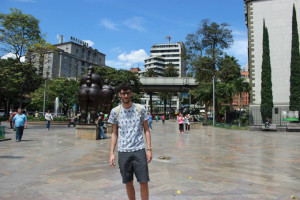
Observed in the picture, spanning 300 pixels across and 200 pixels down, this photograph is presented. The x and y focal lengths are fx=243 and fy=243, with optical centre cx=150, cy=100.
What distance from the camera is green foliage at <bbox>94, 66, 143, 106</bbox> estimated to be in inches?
1779

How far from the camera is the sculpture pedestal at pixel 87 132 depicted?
13.2 m

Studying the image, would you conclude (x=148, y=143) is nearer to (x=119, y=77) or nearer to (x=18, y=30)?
(x=18, y=30)

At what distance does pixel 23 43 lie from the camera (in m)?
20.5

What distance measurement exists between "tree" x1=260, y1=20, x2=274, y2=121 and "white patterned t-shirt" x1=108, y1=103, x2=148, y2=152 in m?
25.0

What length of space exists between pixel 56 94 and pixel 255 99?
35.0 meters

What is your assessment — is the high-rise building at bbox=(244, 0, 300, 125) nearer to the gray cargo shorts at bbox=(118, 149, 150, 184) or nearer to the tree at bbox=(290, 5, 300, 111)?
the tree at bbox=(290, 5, 300, 111)

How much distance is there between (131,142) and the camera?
3.24 meters

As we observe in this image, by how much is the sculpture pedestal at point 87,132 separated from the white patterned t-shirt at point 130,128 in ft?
33.6

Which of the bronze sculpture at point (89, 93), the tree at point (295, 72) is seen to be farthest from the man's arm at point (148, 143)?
the tree at point (295, 72)

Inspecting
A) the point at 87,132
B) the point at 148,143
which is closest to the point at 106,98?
the point at 87,132

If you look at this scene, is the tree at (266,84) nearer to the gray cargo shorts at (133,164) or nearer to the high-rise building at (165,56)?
the gray cargo shorts at (133,164)

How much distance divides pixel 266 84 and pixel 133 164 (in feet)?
84.9

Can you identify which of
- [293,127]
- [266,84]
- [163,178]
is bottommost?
[163,178]

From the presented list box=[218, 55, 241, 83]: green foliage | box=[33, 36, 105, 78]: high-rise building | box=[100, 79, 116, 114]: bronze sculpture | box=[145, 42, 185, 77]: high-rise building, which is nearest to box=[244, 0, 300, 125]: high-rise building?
box=[218, 55, 241, 83]: green foliage
